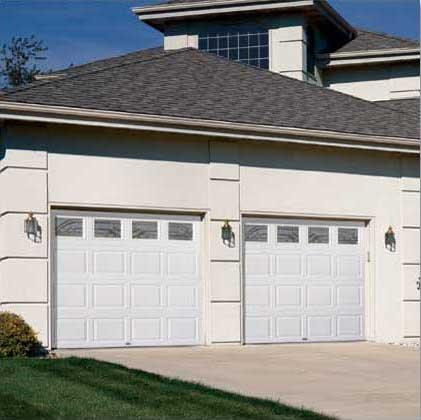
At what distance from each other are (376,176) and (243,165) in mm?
2800

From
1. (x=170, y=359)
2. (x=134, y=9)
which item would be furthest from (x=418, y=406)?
(x=134, y=9)

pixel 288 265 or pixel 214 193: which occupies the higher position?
pixel 214 193

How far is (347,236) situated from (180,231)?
3312 mm

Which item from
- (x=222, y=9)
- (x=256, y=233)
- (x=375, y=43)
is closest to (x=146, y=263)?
(x=256, y=233)

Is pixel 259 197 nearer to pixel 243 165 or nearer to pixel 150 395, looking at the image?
pixel 243 165

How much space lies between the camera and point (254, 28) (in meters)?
24.1

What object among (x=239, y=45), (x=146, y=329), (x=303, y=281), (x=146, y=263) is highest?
(x=239, y=45)

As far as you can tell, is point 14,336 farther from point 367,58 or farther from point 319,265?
point 367,58

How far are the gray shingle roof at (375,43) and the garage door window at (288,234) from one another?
7371 mm

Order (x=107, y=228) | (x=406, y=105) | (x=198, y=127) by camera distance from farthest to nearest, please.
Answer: (x=406, y=105) < (x=198, y=127) < (x=107, y=228)

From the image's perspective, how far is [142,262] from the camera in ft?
55.8

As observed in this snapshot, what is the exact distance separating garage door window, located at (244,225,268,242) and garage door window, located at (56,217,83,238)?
300 cm

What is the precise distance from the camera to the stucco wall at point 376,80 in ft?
78.4

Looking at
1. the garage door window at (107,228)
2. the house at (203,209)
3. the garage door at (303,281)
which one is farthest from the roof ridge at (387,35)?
the garage door window at (107,228)
